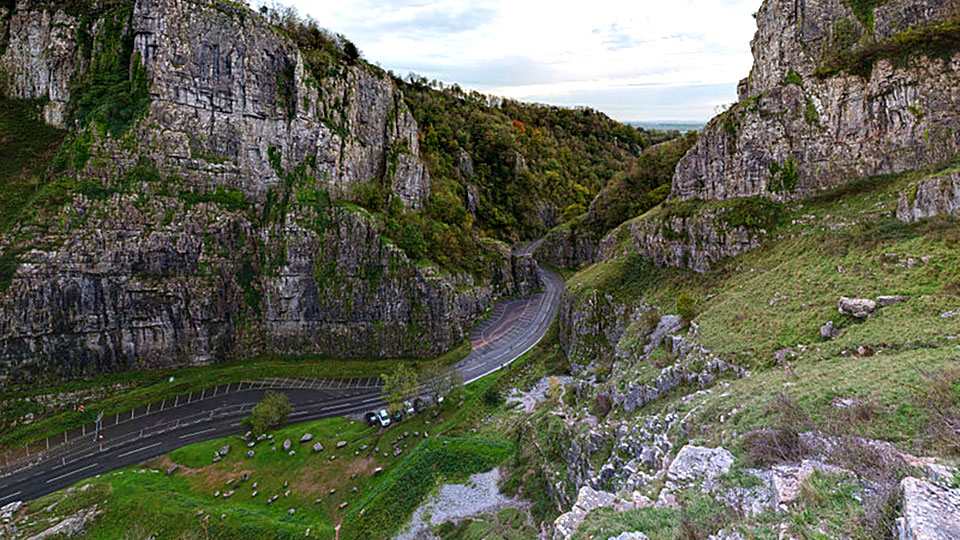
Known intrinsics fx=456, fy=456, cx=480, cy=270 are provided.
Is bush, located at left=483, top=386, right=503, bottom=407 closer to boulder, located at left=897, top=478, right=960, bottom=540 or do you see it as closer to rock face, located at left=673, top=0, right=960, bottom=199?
rock face, located at left=673, top=0, right=960, bottom=199

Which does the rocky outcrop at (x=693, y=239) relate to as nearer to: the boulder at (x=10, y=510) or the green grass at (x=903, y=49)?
the green grass at (x=903, y=49)

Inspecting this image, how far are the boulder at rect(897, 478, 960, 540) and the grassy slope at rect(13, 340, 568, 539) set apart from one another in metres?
22.3

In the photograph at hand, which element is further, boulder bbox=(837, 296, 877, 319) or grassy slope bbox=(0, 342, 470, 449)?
grassy slope bbox=(0, 342, 470, 449)

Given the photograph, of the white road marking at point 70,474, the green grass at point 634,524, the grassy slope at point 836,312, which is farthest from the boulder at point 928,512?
the white road marking at point 70,474

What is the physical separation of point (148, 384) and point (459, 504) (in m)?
43.8

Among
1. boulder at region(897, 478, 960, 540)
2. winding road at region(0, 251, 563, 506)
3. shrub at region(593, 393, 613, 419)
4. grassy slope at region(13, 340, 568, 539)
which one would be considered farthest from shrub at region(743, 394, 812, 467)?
winding road at region(0, 251, 563, 506)

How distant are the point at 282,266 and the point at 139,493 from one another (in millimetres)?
30417

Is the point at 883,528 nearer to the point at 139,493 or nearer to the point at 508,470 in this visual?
the point at 508,470

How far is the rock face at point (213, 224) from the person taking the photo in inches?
2093

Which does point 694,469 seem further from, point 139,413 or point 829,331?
point 139,413

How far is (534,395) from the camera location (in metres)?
44.8

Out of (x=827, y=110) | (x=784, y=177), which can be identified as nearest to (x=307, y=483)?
(x=784, y=177)

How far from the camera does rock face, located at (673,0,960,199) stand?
28703 mm

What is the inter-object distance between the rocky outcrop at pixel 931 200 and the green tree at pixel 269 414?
168 ft
